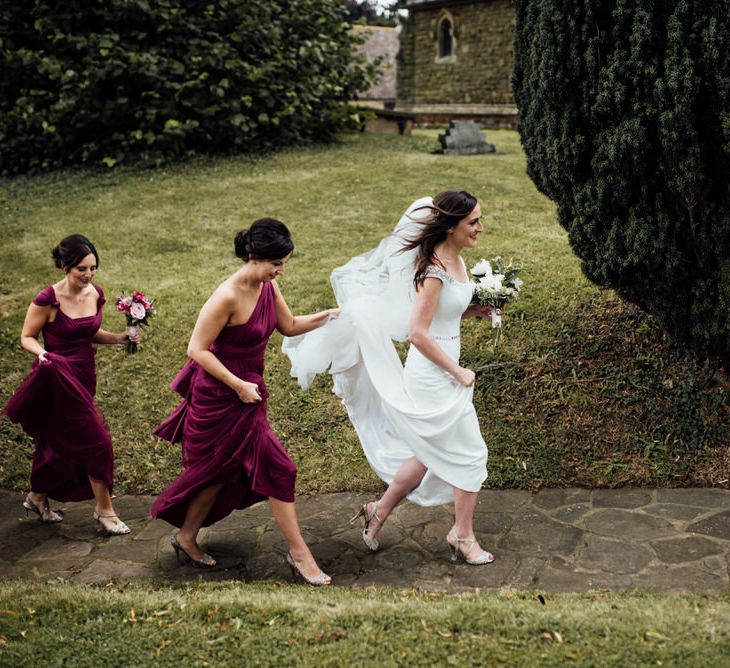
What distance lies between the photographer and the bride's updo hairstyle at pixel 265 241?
462 centimetres

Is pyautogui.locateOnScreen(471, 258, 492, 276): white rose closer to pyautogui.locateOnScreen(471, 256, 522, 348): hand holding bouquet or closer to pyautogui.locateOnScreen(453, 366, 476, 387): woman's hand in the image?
pyautogui.locateOnScreen(471, 256, 522, 348): hand holding bouquet

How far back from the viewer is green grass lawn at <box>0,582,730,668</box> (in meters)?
3.61

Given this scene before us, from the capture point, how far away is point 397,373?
532 cm

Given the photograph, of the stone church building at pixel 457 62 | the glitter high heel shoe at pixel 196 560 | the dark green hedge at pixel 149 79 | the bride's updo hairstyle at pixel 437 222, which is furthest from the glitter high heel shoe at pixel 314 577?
the stone church building at pixel 457 62

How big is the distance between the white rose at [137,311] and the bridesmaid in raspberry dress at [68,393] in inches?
6.3

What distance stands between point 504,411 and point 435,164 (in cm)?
923

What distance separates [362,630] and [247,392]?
1513mm

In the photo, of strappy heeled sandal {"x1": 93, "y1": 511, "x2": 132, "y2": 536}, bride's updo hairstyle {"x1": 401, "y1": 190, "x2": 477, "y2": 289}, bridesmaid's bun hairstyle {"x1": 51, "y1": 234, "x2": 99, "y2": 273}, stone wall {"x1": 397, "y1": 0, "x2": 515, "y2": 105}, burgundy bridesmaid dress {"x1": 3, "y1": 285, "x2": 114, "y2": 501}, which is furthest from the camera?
stone wall {"x1": 397, "y1": 0, "x2": 515, "y2": 105}

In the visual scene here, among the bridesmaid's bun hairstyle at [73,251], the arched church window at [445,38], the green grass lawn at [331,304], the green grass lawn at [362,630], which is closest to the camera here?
the green grass lawn at [362,630]

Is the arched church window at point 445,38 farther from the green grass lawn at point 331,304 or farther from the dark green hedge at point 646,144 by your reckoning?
the dark green hedge at point 646,144

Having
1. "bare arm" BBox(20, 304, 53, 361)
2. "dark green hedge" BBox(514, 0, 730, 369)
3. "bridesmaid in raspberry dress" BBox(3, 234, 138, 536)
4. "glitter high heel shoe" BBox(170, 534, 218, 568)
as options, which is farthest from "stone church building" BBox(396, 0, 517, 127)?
"glitter high heel shoe" BBox(170, 534, 218, 568)

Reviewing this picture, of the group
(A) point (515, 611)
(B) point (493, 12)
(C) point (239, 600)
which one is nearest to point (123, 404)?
(C) point (239, 600)

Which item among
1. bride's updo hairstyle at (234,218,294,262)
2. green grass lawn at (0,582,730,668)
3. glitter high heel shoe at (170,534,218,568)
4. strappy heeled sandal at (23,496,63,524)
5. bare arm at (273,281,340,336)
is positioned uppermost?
bride's updo hairstyle at (234,218,294,262)

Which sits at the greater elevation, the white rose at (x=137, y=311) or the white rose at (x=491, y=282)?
the white rose at (x=491, y=282)
